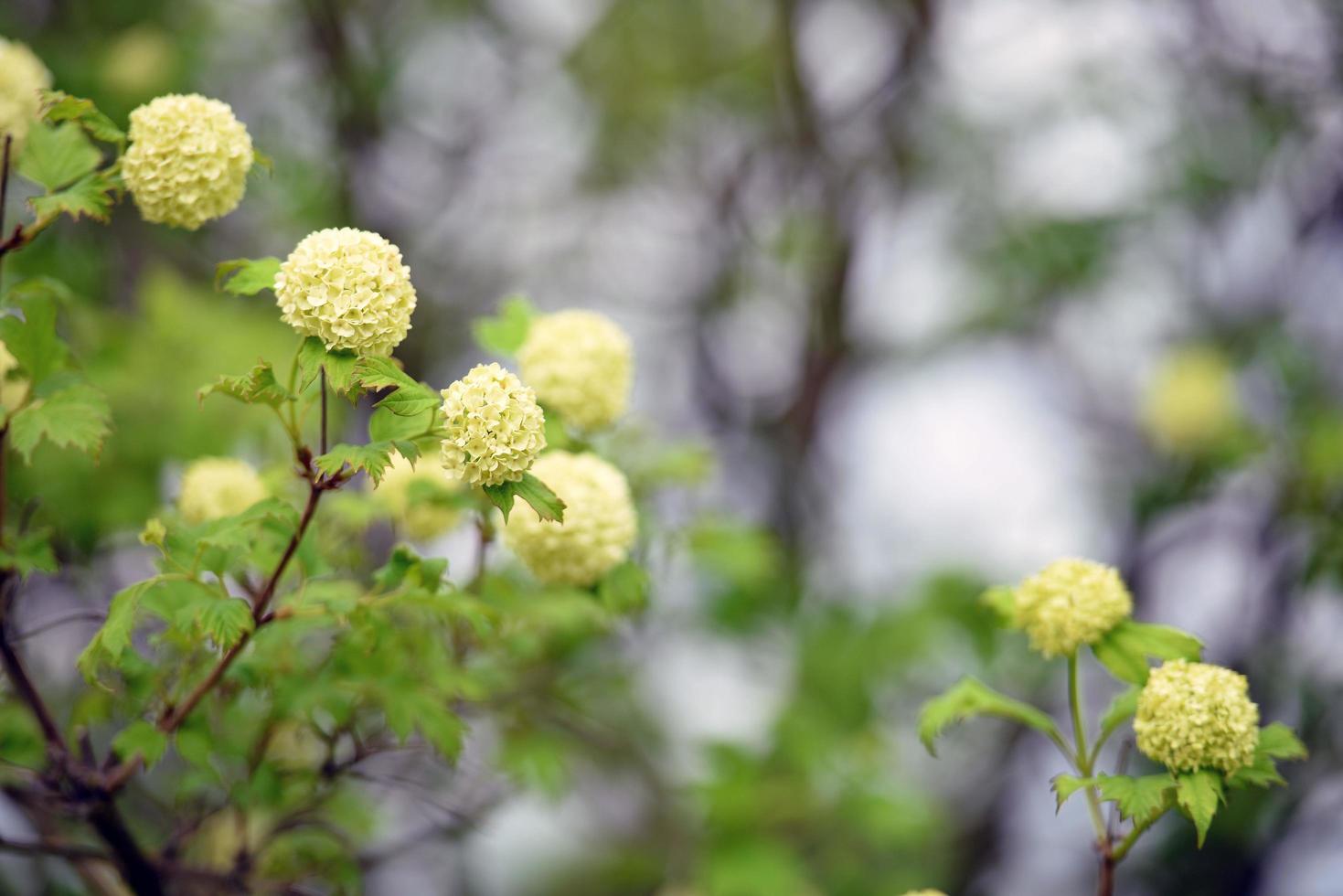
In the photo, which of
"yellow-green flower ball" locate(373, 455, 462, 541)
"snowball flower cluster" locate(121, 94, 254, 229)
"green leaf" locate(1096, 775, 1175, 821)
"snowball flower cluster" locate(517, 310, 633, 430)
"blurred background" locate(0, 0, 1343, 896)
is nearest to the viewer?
"green leaf" locate(1096, 775, 1175, 821)

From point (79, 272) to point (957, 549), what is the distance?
3063mm

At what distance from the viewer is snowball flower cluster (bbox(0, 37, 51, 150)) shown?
1689 mm

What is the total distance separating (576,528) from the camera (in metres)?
1.74

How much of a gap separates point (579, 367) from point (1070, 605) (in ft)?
2.71

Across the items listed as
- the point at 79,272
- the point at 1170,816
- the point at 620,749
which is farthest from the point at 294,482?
the point at 1170,816

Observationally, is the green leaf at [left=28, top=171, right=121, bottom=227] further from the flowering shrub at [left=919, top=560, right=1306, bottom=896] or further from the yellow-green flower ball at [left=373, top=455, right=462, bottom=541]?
the flowering shrub at [left=919, top=560, right=1306, bottom=896]

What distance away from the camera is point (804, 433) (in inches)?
185

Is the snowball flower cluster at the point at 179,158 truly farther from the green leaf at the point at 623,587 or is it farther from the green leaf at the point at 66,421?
the green leaf at the point at 623,587

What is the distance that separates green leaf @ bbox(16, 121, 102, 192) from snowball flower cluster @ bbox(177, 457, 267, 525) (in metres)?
0.53

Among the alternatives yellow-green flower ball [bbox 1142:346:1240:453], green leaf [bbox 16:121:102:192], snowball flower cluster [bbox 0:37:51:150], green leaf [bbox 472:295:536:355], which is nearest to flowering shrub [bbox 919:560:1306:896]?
green leaf [bbox 472:295:536:355]

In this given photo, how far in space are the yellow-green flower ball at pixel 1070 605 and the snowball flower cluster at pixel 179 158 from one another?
125cm

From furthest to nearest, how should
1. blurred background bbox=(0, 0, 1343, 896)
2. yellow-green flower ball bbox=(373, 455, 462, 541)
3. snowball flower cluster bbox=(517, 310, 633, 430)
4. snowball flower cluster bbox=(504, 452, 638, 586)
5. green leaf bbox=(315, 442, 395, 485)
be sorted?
blurred background bbox=(0, 0, 1343, 896), yellow-green flower ball bbox=(373, 455, 462, 541), snowball flower cluster bbox=(517, 310, 633, 430), snowball flower cluster bbox=(504, 452, 638, 586), green leaf bbox=(315, 442, 395, 485)

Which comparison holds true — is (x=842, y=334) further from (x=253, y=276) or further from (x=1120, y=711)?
(x=253, y=276)

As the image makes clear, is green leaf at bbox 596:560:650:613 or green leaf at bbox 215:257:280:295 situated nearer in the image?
green leaf at bbox 215:257:280:295
